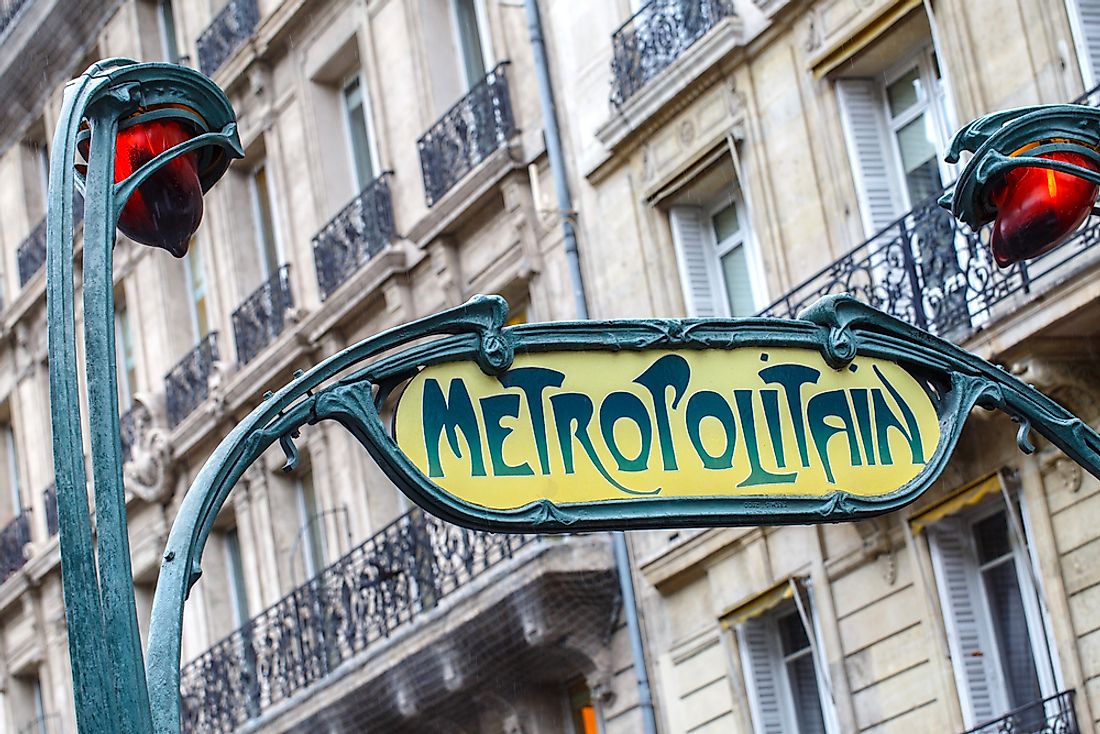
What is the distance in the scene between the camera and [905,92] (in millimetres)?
16328

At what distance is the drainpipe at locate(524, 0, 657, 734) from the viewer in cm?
1808

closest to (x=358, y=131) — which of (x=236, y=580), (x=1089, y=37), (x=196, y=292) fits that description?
(x=196, y=292)

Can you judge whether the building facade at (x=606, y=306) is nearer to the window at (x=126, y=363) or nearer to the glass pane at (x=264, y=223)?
the glass pane at (x=264, y=223)

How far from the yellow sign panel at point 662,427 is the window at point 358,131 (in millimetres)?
17483

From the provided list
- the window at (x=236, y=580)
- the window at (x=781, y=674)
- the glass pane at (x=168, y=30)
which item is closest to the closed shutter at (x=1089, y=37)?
the window at (x=781, y=674)

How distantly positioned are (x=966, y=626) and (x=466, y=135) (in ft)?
24.4

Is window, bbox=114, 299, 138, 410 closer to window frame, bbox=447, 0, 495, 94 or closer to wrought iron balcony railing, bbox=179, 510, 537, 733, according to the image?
wrought iron balcony railing, bbox=179, 510, 537, 733

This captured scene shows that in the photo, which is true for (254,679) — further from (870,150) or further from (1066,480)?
(1066,480)

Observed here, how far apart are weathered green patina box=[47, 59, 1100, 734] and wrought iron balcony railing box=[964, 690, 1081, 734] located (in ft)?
26.6

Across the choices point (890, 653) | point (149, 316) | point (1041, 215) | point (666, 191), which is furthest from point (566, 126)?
point (1041, 215)

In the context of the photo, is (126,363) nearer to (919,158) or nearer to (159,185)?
(919,158)

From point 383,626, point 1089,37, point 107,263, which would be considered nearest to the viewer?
point 107,263

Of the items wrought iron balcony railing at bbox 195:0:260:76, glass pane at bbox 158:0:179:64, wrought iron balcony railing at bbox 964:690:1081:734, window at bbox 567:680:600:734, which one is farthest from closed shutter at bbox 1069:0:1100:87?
glass pane at bbox 158:0:179:64

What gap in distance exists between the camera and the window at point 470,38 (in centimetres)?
2167
